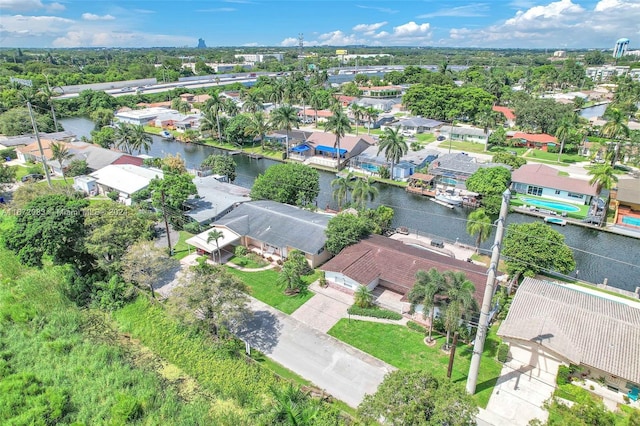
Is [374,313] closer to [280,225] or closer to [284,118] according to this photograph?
[280,225]

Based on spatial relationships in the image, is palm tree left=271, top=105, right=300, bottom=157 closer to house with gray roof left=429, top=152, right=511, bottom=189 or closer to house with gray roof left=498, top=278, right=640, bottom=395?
house with gray roof left=429, top=152, right=511, bottom=189

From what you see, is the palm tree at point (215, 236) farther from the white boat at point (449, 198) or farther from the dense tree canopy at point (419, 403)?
the white boat at point (449, 198)

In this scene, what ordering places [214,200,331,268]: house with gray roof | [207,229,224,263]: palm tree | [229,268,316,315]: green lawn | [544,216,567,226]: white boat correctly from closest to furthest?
[229,268,316,315]: green lawn
[207,229,224,263]: palm tree
[214,200,331,268]: house with gray roof
[544,216,567,226]: white boat

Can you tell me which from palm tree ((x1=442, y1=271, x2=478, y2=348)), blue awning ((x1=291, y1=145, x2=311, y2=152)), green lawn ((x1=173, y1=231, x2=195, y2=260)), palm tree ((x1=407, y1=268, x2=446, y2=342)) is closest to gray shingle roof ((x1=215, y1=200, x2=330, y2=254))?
green lawn ((x1=173, y1=231, x2=195, y2=260))

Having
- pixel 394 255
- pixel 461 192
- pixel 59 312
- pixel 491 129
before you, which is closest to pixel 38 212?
pixel 59 312

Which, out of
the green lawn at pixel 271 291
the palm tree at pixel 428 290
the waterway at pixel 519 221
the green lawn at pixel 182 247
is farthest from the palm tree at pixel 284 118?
the palm tree at pixel 428 290
